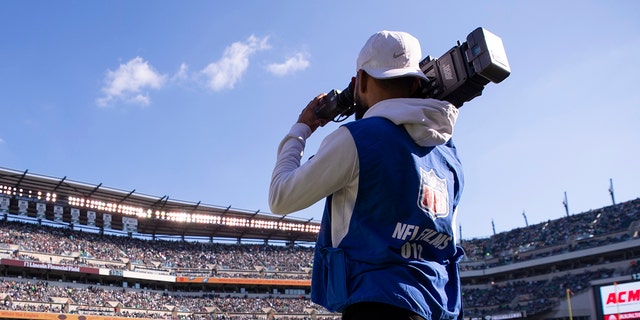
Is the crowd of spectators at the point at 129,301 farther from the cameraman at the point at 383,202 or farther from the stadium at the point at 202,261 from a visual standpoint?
the cameraman at the point at 383,202

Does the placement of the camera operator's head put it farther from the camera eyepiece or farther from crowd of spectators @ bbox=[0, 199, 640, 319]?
crowd of spectators @ bbox=[0, 199, 640, 319]

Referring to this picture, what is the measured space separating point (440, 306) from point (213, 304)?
55982 millimetres

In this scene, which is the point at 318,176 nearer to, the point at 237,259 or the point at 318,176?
the point at 318,176

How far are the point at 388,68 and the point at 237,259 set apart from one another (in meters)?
Answer: 61.2

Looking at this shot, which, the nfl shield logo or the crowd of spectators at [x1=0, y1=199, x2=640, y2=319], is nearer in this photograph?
the nfl shield logo

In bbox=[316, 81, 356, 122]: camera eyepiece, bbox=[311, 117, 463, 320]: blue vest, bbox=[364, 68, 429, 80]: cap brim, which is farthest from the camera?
bbox=[316, 81, 356, 122]: camera eyepiece

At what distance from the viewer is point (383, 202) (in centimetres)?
199

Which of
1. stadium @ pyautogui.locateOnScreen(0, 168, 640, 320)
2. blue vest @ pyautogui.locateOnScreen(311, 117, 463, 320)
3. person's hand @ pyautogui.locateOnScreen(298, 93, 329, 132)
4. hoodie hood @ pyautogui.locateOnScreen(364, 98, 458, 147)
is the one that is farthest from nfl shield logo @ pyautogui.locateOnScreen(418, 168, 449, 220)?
stadium @ pyautogui.locateOnScreen(0, 168, 640, 320)

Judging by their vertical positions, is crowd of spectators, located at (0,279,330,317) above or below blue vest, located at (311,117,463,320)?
below

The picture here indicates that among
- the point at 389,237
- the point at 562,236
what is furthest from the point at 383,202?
the point at 562,236

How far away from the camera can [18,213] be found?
165ft

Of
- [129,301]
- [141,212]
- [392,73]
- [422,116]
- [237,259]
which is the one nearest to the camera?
[422,116]

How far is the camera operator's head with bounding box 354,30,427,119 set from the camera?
7.23 feet

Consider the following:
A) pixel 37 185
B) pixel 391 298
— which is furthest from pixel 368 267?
pixel 37 185
